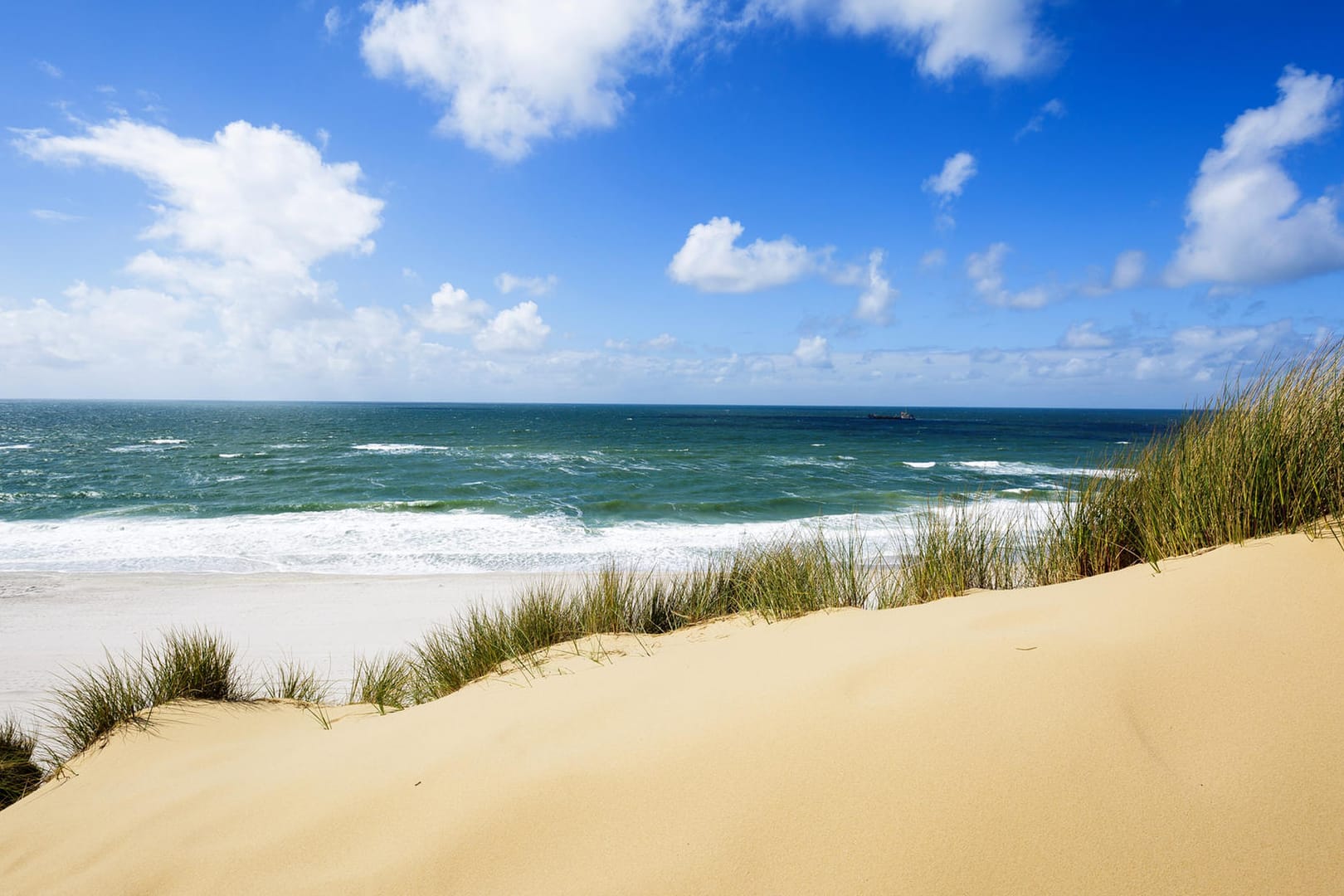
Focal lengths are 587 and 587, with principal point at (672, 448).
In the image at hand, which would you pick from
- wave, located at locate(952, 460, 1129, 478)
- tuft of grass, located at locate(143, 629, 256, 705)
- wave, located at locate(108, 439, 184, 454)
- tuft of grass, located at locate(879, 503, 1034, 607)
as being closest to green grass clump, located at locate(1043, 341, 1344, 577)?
tuft of grass, located at locate(879, 503, 1034, 607)

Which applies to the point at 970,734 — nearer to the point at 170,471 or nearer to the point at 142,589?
the point at 142,589

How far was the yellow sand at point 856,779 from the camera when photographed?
1583 millimetres

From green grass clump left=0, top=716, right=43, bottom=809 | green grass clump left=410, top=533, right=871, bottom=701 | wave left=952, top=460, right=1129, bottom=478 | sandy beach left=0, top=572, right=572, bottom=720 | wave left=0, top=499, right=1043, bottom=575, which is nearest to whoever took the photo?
green grass clump left=0, top=716, right=43, bottom=809

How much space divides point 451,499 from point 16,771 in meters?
18.9

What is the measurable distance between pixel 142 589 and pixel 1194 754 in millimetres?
15711

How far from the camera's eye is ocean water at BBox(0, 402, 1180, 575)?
47.9 feet

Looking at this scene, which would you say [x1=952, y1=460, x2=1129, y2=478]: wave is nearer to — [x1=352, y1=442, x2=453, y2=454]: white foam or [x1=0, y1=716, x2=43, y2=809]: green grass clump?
[x1=0, y1=716, x2=43, y2=809]: green grass clump

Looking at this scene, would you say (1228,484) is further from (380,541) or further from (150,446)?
(150,446)

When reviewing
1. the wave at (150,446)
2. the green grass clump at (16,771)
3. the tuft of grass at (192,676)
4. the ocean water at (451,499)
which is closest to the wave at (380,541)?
the ocean water at (451,499)

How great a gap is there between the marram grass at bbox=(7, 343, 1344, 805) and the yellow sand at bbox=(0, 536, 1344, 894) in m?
0.96

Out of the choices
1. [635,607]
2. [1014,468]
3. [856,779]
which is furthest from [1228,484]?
[1014,468]

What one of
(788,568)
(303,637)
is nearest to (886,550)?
(788,568)

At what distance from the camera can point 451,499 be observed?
2211 centimetres

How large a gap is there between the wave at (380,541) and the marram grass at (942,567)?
648 centimetres
